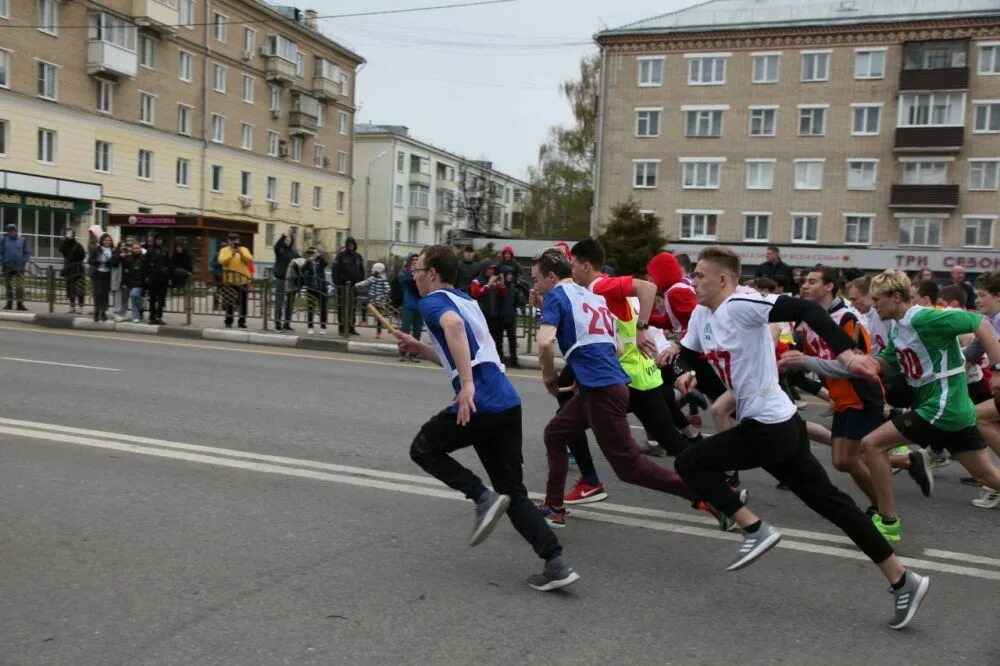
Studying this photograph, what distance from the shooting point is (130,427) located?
7.84m

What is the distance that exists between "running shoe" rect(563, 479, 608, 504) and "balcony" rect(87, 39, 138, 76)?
40966 millimetres

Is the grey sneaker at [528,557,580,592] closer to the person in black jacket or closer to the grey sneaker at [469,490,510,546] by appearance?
the grey sneaker at [469,490,510,546]

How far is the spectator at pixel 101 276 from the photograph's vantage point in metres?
18.2

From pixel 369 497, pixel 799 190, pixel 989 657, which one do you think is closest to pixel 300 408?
pixel 369 497

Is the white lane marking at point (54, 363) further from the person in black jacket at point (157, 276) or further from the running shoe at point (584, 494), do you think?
the running shoe at point (584, 494)

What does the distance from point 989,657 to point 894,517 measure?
1.67 m

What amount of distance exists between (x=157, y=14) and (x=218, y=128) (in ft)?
25.3

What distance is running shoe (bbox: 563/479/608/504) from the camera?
5.98m

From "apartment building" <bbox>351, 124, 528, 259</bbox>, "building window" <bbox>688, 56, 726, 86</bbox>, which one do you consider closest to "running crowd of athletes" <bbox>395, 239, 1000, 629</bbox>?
"building window" <bbox>688, 56, 726, 86</bbox>

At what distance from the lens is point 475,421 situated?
14.4 ft

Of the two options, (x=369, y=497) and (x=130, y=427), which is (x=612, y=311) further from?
(x=130, y=427)

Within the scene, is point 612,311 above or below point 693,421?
above

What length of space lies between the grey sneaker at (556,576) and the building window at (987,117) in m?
48.4

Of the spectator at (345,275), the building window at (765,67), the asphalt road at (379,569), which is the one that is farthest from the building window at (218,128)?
the asphalt road at (379,569)
